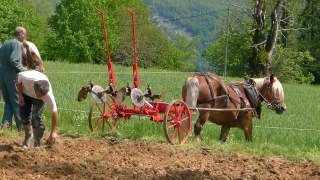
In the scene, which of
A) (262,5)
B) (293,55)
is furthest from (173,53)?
(262,5)

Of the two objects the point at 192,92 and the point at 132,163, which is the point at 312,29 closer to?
the point at 192,92

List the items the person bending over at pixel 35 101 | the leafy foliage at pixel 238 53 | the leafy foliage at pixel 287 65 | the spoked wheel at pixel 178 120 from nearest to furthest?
the person bending over at pixel 35 101, the spoked wheel at pixel 178 120, the leafy foliage at pixel 287 65, the leafy foliage at pixel 238 53

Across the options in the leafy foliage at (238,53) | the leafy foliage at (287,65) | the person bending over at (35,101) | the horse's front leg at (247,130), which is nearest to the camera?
the person bending over at (35,101)

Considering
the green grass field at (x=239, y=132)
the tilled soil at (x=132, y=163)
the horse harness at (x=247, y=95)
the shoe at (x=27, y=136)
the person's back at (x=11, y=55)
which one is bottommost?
the green grass field at (x=239, y=132)

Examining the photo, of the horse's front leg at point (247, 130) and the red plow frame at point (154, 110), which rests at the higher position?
the red plow frame at point (154, 110)

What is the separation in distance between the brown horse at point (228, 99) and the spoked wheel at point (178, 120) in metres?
0.38

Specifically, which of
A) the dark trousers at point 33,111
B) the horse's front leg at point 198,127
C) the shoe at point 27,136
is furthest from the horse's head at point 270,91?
the shoe at point 27,136

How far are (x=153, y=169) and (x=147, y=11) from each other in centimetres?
7231

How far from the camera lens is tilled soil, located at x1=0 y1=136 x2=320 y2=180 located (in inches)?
284

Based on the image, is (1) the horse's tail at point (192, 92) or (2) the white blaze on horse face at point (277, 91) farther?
(2) the white blaze on horse face at point (277, 91)

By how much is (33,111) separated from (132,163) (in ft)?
5.48

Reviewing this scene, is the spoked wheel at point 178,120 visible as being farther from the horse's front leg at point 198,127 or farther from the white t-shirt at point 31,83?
the white t-shirt at point 31,83

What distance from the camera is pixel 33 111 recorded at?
8711 millimetres

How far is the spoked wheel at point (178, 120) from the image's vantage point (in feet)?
32.2
